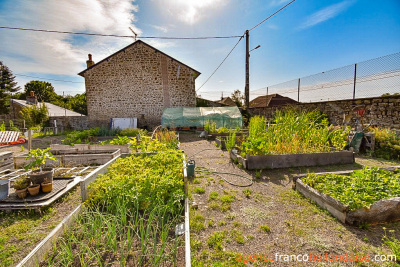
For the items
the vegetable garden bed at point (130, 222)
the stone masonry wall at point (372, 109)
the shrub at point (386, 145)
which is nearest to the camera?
the vegetable garden bed at point (130, 222)

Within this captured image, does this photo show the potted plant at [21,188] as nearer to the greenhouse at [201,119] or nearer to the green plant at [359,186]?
the green plant at [359,186]

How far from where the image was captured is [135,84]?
14.0m

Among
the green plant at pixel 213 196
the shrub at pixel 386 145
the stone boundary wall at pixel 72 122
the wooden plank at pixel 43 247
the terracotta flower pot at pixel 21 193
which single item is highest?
the stone boundary wall at pixel 72 122

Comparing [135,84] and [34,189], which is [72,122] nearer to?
[135,84]

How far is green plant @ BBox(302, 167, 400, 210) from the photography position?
94.7 inches

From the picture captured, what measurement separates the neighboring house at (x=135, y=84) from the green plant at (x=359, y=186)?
12.5 meters

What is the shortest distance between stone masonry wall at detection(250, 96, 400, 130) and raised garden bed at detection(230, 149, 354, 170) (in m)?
2.32

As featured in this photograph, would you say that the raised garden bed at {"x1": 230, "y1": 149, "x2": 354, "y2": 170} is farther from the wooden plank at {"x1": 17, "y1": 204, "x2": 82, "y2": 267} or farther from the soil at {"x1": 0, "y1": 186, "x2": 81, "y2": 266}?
the soil at {"x1": 0, "y1": 186, "x2": 81, "y2": 266}

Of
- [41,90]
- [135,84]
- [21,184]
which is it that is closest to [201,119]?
[135,84]

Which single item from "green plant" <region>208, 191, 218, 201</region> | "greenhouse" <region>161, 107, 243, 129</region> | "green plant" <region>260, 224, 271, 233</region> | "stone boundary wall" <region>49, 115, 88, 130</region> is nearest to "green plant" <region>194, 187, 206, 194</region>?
"green plant" <region>208, 191, 218, 201</region>

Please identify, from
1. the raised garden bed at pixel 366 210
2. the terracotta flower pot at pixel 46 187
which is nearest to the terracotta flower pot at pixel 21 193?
the terracotta flower pot at pixel 46 187

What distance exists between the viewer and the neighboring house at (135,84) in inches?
547

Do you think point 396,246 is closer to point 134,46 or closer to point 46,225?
point 46,225

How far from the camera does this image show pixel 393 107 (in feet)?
22.5
